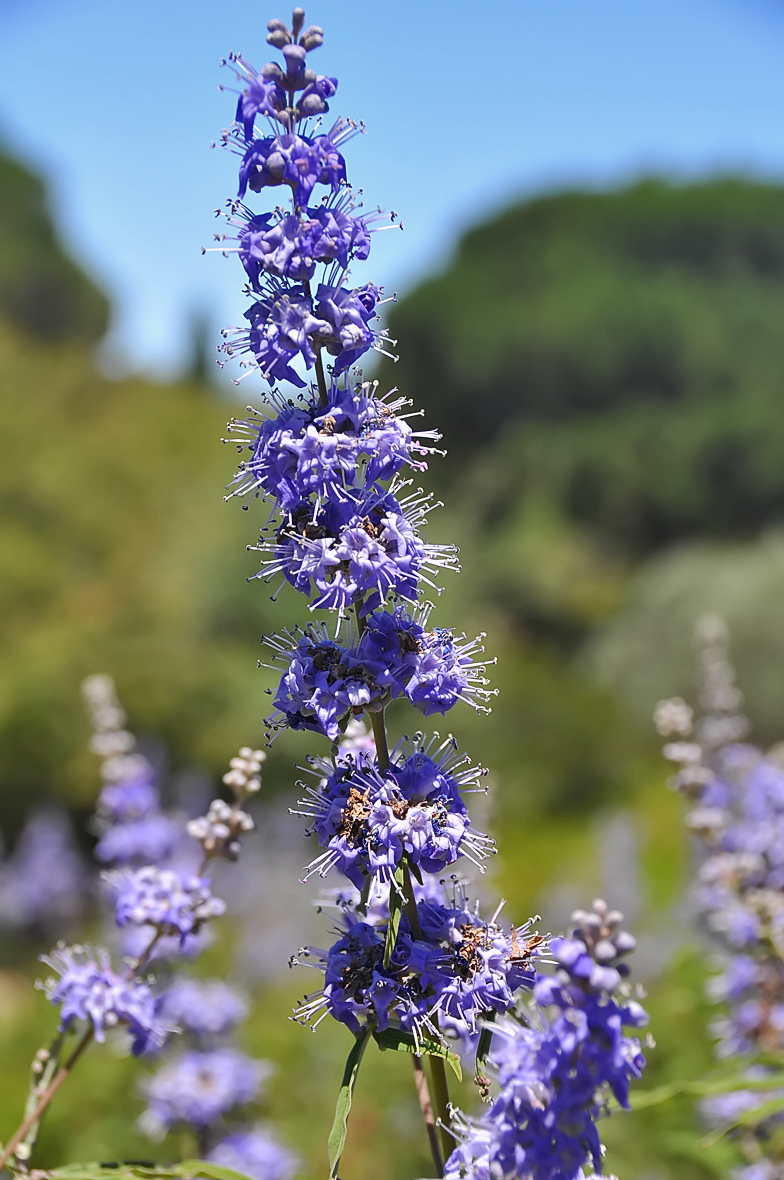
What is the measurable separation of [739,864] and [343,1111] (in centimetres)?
186

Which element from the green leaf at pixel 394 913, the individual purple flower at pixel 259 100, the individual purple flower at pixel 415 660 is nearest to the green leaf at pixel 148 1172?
the green leaf at pixel 394 913

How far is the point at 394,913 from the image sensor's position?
1.47 metres

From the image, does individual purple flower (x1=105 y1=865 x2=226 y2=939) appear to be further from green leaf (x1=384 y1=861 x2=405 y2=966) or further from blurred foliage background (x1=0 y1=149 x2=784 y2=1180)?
blurred foliage background (x1=0 y1=149 x2=784 y2=1180)

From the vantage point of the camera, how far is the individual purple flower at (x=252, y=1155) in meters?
3.18

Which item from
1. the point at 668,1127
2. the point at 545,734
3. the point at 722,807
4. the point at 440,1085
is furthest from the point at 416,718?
the point at 440,1085

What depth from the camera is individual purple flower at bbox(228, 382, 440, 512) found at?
1504 mm

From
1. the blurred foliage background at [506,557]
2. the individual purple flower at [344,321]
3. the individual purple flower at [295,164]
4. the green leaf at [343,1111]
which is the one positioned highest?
the blurred foliage background at [506,557]

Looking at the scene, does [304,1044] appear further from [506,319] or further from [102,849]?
[506,319]

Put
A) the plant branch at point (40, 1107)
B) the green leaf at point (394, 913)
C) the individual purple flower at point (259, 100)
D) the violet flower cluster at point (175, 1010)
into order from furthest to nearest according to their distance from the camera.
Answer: the violet flower cluster at point (175, 1010) < the plant branch at point (40, 1107) < the individual purple flower at point (259, 100) < the green leaf at point (394, 913)

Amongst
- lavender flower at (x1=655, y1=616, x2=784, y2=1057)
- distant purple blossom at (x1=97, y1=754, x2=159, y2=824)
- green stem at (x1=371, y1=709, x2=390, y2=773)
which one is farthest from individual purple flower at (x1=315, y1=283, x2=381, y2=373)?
distant purple blossom at (x1=97, y1=754, x2=159, y2=824)

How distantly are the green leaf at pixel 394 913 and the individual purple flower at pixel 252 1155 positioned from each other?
6.69 ft

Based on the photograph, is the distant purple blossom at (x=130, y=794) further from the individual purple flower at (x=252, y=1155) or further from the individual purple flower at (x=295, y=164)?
the individual purple flower at (x=295, y=164)

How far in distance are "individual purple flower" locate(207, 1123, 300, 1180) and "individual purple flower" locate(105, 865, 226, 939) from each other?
4.71 ft

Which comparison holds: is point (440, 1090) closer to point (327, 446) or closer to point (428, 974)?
point (428, 974)
